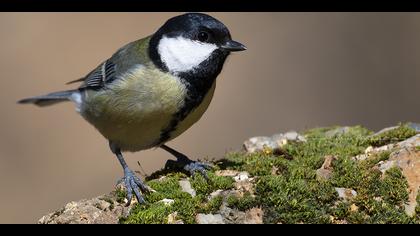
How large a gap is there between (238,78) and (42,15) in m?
3.08

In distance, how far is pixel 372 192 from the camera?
12.2ft

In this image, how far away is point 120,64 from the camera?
470 cm

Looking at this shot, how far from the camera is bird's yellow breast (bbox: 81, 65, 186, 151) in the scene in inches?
165

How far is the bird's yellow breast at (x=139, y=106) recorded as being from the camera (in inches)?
165

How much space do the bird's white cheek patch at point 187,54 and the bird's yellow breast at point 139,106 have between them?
9 centimetres

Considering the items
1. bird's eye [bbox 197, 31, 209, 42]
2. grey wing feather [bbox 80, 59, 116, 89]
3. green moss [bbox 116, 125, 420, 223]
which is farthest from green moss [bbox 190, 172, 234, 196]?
grey wing feather [bbox 80, 59, 116, 89]

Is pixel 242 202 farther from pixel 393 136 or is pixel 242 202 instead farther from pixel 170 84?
pixel 393 136

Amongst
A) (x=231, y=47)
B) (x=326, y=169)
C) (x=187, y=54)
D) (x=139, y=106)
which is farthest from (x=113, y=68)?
(x=326, y=169)

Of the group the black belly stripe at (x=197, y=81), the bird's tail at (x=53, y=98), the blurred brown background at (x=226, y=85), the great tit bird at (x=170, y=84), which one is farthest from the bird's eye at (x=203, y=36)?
Answer: the blurred brown background at (x=226, y=85)

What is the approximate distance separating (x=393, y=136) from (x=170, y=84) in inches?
64.7

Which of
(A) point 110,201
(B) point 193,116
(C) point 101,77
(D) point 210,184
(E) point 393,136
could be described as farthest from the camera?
(C) point 101,77

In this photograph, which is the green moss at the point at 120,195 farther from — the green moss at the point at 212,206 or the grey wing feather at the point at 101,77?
the grey wing feather at the point at 101,77
